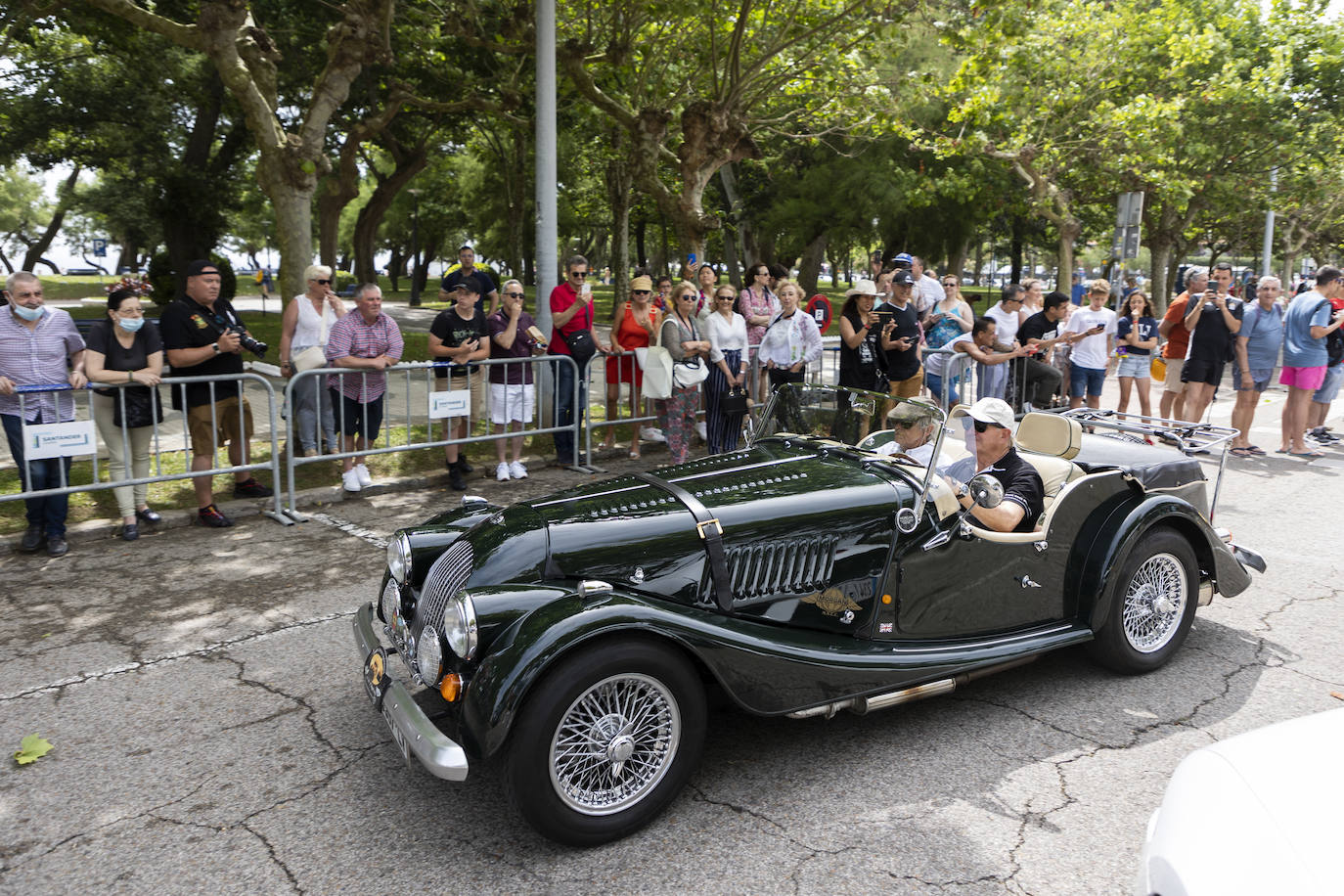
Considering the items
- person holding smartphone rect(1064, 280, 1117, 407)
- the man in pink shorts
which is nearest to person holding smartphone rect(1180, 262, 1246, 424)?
the man in pink shorts

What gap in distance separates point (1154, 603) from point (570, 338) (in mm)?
6275

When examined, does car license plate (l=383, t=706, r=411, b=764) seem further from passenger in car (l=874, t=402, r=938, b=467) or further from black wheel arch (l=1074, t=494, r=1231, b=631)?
black wheel arch (l=1074, t=494, r=1231, b=631)

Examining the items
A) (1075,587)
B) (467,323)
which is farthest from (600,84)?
(1075,587)

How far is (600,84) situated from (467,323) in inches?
398

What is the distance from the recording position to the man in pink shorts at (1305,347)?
10.5m

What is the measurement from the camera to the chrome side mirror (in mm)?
3879

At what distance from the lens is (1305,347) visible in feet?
35.3

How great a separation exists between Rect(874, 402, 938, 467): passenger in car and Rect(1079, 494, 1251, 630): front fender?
106 centimetres

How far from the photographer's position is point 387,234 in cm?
5362

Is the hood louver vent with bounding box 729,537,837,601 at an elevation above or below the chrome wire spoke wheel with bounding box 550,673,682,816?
above

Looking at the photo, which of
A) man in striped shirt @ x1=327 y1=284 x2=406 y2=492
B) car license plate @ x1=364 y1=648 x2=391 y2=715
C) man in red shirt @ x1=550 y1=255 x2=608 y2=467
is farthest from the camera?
man in red shirt @ x1=550 y1=255 x2=608 y2=467

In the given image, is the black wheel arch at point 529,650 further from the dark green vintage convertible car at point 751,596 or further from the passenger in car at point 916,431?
the passenger in car at point 916,431

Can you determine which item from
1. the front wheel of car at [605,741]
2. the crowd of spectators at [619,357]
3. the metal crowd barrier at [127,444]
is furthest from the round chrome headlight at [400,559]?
the metal crowd barrier at [127,444]

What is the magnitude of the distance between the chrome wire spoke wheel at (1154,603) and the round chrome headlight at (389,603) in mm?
3504
